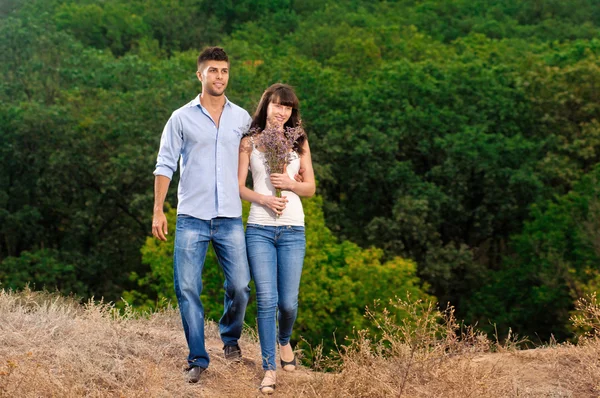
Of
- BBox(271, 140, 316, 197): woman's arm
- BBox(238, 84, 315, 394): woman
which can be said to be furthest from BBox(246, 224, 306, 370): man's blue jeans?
BBox(271, 140, 316, 197): woman's arm

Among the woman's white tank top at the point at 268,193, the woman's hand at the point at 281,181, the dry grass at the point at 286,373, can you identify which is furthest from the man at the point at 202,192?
the dry grass at the point at 286,373

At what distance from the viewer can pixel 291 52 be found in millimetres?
37156

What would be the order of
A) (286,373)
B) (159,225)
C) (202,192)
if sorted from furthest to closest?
1. (286,373)
2. (202,192)
3. (159,225)

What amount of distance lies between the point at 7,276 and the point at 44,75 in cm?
911

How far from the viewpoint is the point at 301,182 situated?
18.0ft

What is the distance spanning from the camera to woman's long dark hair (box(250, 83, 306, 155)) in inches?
215

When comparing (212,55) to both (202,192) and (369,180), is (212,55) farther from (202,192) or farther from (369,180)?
(369,180)

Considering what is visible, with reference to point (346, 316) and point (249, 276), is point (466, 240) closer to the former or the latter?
Answer: point (346, 316)

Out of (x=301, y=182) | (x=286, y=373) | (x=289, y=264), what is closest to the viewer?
(x=289, y=264)

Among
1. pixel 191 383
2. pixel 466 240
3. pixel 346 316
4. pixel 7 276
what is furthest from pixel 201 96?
pixel 466 240

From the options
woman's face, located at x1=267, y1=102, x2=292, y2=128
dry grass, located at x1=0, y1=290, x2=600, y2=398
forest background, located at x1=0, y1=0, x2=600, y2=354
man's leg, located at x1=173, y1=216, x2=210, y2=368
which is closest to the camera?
dry grass, located at x1=0, y1=290, x2=600, y2=398

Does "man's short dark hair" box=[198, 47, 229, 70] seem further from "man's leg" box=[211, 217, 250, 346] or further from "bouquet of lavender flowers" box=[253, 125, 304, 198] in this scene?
"man's leg" box=[211, 217, 250, 346]

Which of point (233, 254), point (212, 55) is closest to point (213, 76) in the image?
point (212, 55)

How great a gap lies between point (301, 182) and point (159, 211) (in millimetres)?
892
